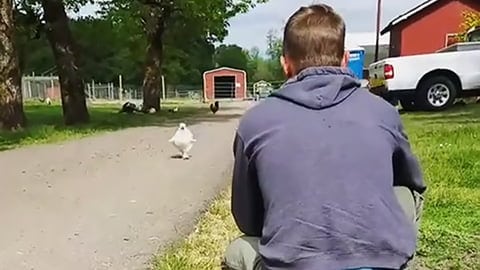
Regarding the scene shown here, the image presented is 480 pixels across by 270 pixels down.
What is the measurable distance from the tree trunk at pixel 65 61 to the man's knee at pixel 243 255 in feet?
71.0

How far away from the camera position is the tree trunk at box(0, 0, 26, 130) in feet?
65.0

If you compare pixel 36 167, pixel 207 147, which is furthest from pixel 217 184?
pixel 207 147

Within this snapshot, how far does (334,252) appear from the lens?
2404 millimetres

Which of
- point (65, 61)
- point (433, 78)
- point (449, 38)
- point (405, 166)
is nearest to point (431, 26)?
point (449, 38)

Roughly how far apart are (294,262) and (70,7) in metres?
27.5

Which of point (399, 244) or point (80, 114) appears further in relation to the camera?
point (80, 114)

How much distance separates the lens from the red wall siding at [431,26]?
38.5 metres

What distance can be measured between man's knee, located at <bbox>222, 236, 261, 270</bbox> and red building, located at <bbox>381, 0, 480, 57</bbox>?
122ft

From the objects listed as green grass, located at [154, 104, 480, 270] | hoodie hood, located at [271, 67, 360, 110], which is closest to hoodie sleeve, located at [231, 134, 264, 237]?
hoodie hood, located at [271, 67, 360, 110]

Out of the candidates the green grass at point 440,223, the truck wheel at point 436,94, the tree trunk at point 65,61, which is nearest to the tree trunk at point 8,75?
the tree trunk at point 65,61

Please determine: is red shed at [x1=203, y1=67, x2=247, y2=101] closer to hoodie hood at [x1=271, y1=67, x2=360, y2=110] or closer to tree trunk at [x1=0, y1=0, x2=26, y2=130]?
tree trunk at [x1=0, y1=0, x2=26, y2=130]

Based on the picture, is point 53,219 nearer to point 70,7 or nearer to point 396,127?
point 396,127

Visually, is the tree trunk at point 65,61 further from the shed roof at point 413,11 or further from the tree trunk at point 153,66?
the shed roof at point 413,11

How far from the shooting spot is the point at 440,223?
245 inches
